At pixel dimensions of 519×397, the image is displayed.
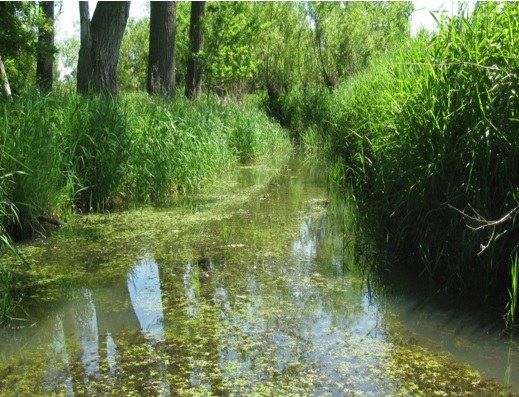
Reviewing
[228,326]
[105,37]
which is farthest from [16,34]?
[228,326]

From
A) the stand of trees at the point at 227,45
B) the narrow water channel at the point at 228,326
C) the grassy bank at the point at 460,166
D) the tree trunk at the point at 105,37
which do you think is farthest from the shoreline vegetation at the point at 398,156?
the stand of trees at the point at 227,45

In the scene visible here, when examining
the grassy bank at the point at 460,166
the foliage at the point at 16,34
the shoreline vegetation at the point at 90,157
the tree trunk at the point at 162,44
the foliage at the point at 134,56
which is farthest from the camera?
the foliage at the point at 134,56

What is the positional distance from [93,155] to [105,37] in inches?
118

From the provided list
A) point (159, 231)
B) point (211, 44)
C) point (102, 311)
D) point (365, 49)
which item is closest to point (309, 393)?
point (102, 311)

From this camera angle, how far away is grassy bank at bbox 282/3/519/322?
3.40 meters

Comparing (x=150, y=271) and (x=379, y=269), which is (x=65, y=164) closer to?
(x=150, y=271)

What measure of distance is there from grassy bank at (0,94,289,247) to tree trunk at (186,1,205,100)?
4.20m

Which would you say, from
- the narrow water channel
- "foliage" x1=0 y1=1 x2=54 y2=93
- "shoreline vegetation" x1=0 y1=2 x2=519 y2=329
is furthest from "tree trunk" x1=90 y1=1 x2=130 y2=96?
the narrow water channel

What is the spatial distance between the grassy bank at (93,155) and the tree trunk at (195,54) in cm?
420

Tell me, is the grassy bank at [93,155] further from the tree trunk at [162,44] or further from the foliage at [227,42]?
the foliage at [227,42]

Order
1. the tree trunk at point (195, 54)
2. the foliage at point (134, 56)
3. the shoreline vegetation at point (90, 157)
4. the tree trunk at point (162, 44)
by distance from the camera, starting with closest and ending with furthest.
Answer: the shoreline vegetation at point (90, 157)
the tree trunk at point (162, 44)
the tree trunk at point (195, 54)
the foliage at point (134, 56)

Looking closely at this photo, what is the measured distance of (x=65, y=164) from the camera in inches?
216

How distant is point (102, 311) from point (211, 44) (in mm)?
10496

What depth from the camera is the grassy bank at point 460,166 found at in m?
3.40
